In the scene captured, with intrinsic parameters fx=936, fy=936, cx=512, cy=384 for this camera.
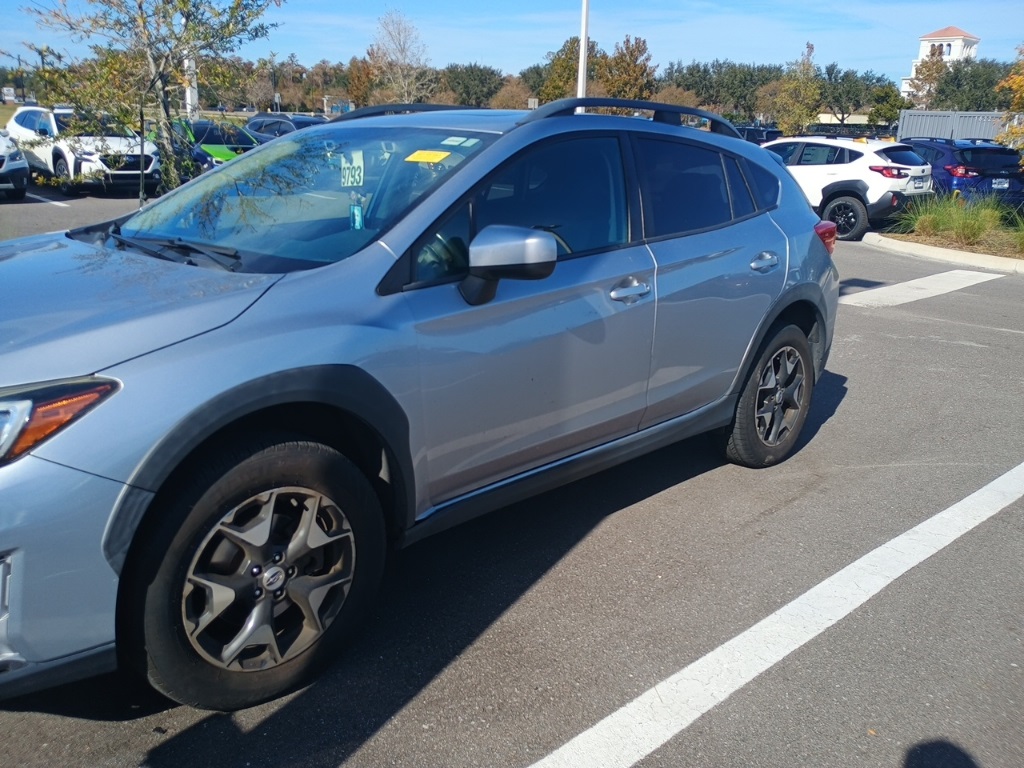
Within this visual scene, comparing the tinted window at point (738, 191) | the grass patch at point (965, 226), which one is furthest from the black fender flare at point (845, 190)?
the tinted window at point (738, 191)

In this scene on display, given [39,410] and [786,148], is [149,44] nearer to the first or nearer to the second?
[39,410]

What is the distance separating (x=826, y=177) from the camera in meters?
15.8

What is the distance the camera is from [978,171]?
663 inches

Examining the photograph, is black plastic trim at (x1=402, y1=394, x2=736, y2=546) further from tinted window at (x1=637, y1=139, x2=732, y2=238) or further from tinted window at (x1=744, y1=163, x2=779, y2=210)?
tinted window at (x1=744, y1=163, x2=779, y2=210)

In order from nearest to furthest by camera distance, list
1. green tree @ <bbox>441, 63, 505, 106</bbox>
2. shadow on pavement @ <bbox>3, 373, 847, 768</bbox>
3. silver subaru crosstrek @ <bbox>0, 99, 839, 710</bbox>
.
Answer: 1. silver subaru crosstrek @ <bbox>0, 99, 839, 710</bbox>
2. shadow on pavement @ <bbox>3, 373, 847, 768</bbox>
3. green tree @ <bbox>441, 63, 505, 106</bbox>

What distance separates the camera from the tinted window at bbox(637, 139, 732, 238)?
13.3 ft

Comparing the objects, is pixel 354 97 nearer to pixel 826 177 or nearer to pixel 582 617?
pixel 826 177

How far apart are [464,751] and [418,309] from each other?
1.36 meters

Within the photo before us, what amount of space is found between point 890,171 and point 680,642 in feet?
45.6

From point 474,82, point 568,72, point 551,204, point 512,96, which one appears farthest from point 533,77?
point 551,204

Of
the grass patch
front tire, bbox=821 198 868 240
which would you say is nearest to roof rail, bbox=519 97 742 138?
the grass patch

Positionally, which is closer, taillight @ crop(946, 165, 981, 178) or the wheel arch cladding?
the wheel arch cladding

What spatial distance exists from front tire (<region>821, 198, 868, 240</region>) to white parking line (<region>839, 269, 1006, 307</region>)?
3.02m

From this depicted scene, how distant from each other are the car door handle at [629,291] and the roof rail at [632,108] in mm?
727
